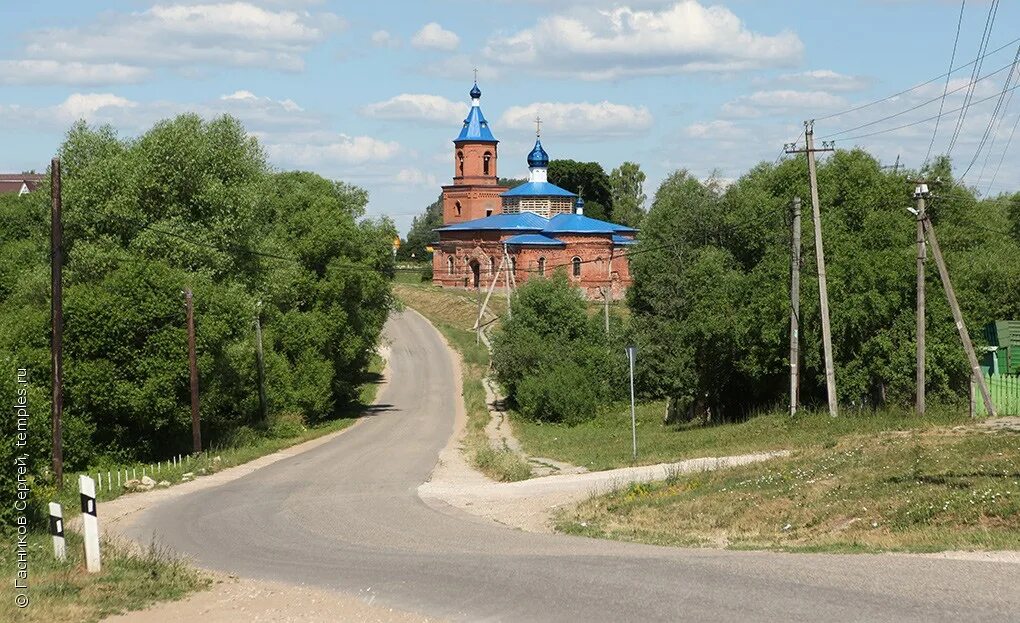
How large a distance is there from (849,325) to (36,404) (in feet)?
83.5

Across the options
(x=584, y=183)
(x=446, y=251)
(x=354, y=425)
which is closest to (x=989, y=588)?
(x=354, y=425)

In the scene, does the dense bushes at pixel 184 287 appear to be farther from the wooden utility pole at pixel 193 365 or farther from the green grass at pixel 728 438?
the green grass at pixel 728 438

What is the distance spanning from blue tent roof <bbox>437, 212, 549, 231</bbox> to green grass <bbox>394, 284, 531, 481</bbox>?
532 centimetres

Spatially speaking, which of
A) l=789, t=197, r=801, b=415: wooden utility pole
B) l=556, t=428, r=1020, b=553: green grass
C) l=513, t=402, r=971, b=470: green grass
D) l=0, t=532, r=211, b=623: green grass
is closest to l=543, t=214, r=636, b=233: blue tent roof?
l=513, t=402, r=971, b=470: green grass

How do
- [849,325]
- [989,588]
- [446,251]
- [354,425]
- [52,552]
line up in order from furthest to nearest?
1. [446,251]
2. [354,425]
3. [849,325]
4. [52,552]
5. [989,588]

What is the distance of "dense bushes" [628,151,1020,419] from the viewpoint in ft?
122

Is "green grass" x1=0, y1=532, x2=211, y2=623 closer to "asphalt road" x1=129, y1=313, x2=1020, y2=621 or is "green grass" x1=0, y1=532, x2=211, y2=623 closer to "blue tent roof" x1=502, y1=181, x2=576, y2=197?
"asphalt road" x1=129, y1=313, x2=1020, y2=621

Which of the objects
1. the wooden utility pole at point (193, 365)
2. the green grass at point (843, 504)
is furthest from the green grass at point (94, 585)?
the wooden utility pole at point (193, 365)

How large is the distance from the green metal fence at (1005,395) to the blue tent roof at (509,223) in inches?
2492

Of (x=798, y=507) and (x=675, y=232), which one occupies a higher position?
(x=675, y=232)

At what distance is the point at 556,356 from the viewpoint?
52062mm

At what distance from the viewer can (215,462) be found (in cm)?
3322

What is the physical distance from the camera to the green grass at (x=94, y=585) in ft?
36.8

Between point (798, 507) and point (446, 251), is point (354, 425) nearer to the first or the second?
point (798, 507)
